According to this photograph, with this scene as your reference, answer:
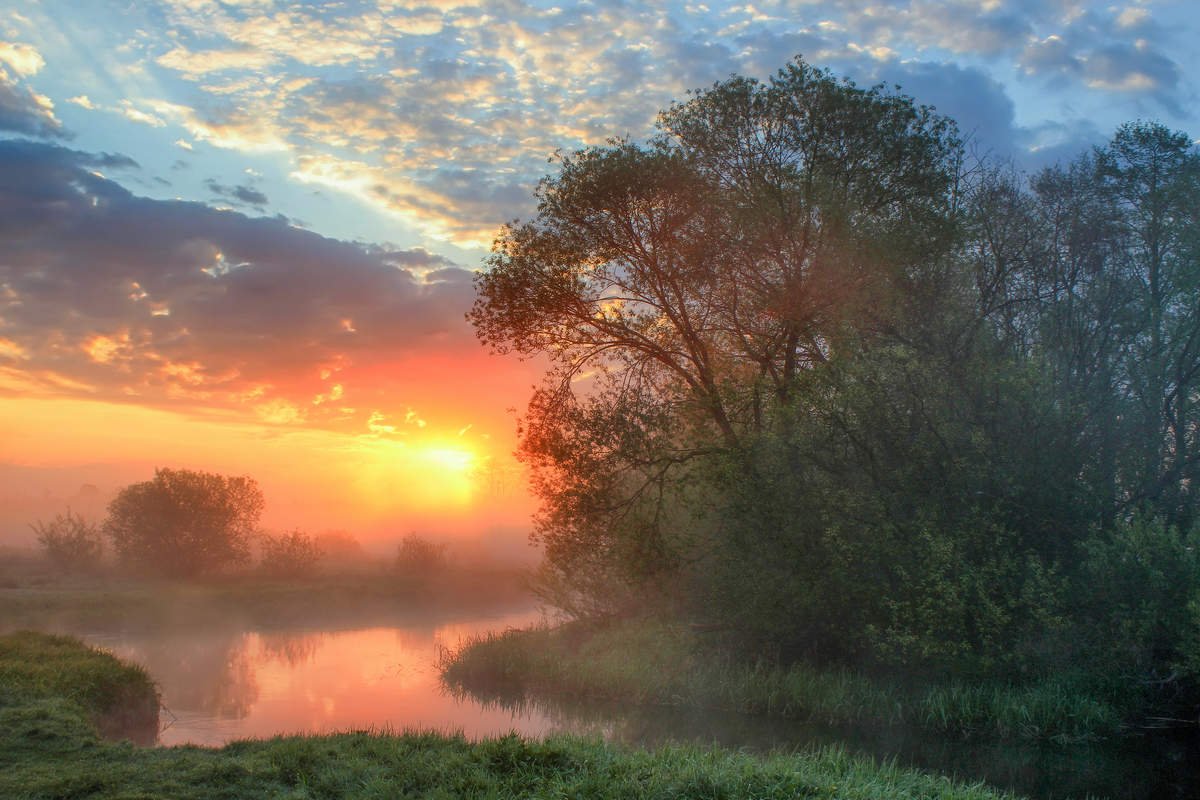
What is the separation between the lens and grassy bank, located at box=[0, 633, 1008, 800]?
11641 millimetres

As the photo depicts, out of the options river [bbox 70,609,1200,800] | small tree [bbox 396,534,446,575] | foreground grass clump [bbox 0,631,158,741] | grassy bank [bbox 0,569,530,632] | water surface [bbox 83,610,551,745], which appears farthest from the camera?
small tree [bbox 396,534,446,575]

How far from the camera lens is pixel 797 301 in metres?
24.3

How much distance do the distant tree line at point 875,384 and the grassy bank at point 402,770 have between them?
835 cm

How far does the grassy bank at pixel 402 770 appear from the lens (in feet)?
38.2

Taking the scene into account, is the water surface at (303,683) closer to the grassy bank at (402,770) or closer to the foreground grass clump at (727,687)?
the grassy bank at (402,770)

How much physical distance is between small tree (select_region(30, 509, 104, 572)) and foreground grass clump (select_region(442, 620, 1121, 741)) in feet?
115

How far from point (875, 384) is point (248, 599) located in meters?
40.5

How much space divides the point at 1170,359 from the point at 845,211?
10271 mm

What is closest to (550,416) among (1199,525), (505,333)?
(505,333)

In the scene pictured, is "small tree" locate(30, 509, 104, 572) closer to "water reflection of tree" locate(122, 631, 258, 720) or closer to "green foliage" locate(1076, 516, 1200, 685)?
"water reflection of tree" locate(122, 631, 258, 720)

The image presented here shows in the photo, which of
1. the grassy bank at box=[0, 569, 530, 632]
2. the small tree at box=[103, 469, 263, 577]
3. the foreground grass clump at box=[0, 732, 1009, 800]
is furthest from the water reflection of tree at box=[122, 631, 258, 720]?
the small tree at box=[103, 469, 263, 577]

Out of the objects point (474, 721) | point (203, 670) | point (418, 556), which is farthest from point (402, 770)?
point (418, 556)

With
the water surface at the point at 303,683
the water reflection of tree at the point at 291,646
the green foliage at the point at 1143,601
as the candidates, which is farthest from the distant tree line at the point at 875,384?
the water reflection of tree at the point at 291,646

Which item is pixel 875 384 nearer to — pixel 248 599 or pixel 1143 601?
pixel 1143 601
